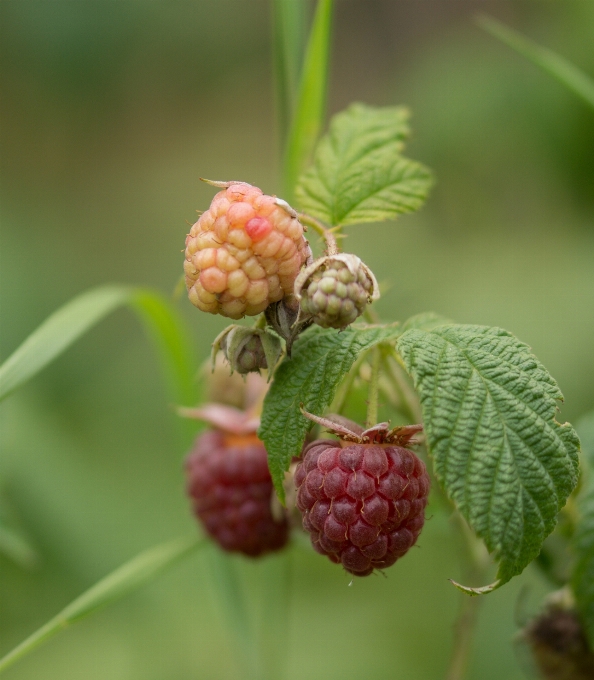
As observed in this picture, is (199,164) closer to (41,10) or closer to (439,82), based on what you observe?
(41,10)

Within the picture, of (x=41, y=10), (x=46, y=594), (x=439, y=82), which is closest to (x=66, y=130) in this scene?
(x=41, y=10)

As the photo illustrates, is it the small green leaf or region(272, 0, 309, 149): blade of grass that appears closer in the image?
the small green leaf

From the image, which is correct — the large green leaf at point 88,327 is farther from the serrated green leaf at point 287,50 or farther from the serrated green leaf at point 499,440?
the serrated green leaf at point 499,440

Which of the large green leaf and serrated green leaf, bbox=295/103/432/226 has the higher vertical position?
serrated green leaf, bbox=295/103/432/226

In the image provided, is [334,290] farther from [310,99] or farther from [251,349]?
[310,99]

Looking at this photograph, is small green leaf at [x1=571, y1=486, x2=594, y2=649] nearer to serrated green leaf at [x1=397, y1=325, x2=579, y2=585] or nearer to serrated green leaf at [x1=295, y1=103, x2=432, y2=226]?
serrated green leaf at [x1=397, y1=325, x2=579, y2=585]

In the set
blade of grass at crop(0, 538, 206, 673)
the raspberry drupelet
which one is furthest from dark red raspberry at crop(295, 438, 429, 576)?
blade of grass at crop(0, 538, 206, 673)
